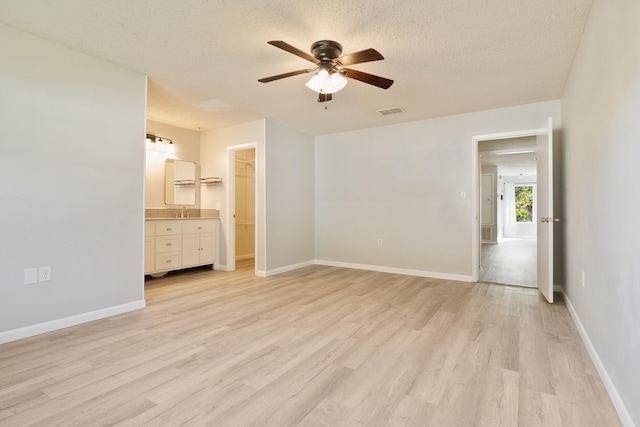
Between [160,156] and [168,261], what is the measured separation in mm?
1719

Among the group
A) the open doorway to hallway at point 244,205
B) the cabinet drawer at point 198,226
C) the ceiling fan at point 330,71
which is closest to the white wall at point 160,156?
the cabinet drawer at point 198,226

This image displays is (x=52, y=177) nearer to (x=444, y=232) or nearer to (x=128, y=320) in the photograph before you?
(x=128, y=320)

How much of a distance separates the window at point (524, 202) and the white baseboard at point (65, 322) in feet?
44.7

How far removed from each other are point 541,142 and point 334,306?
3.06m

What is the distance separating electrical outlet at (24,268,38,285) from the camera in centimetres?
243

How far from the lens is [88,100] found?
2.79 meters

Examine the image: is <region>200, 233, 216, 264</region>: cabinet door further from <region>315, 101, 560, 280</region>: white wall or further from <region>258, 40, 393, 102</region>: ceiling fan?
<region>258, 40, 393, 102</region>: ceiling fan

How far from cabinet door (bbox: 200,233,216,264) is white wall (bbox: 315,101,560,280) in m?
1.84

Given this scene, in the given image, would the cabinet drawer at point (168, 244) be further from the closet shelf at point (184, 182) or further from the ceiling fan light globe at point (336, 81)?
the ceiling fan light globe at point (336, 81)

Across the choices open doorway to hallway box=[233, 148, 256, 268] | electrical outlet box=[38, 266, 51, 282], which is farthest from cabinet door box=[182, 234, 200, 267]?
electrical outlet box=[38, 266, 51, 282]

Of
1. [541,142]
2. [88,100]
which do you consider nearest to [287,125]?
[88,100]

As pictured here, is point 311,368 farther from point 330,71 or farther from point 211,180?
point 211,180

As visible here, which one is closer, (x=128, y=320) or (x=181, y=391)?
(x=181, y=391)

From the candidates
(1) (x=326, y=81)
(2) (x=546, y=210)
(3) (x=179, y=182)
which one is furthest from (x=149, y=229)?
(2) (x=546, y=210)
